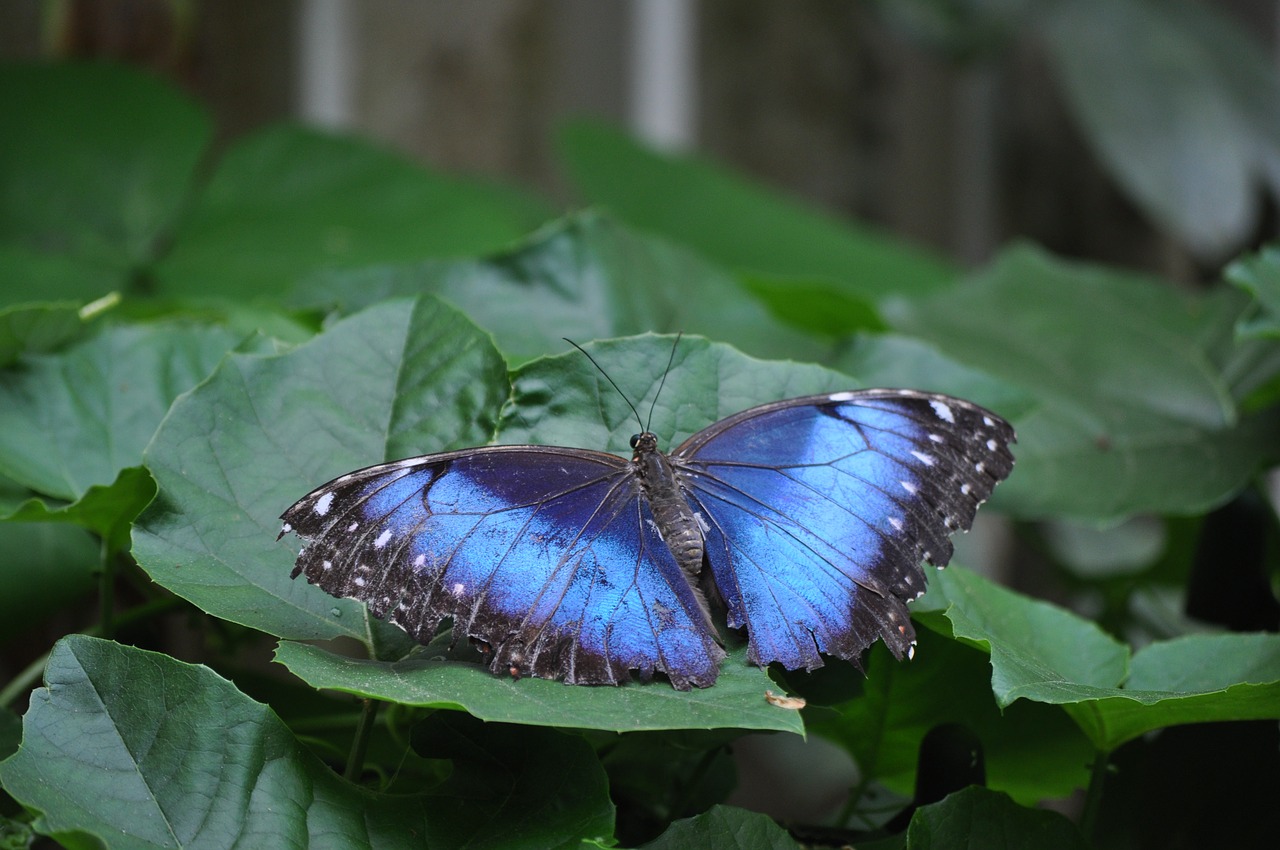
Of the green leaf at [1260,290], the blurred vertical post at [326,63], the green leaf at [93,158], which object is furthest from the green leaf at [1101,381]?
the blurred vertical post at [326,63]

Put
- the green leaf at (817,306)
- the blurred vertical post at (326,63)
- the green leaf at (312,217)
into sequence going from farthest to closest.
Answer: the blurred vertical post at (326,63)
the green leaf at (312,217)
the green leaf at (817,306)

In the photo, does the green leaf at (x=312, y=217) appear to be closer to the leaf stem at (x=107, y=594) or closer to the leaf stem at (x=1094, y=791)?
the leaf stem at (x=107, y=594)

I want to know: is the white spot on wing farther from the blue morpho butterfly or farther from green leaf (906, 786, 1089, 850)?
green leaf (906, 786, 1089, 850)

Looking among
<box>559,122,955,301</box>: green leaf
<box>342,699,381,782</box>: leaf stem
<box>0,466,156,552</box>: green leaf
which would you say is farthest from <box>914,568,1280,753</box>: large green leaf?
<box>559,122,955,301</box>: green leaf

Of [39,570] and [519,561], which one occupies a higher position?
[519,561]

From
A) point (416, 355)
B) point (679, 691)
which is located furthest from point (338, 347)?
point (679, 691)

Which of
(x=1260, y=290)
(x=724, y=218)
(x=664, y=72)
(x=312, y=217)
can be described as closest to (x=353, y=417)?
(x=1260, y=290)

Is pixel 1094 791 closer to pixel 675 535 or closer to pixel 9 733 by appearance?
pixel 675 535
